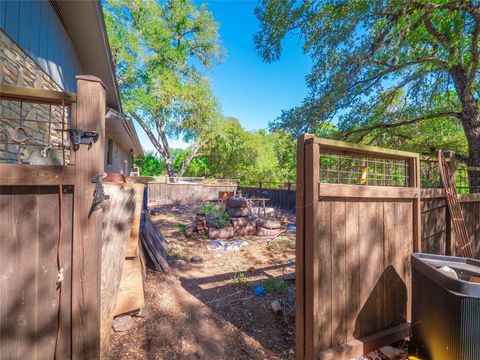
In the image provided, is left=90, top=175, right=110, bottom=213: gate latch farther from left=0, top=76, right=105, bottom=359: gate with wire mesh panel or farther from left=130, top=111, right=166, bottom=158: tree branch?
left=130, top=111, right=166, bottom=158: tree branch

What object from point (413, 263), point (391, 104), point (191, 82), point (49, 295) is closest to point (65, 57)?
point (49, 295)

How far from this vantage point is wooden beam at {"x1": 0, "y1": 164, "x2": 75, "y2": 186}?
1.17 metres

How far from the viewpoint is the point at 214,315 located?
8.59 ft

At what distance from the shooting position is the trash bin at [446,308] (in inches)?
56.7

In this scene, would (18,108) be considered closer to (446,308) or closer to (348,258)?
(348,258)

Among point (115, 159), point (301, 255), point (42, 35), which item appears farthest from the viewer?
point (115, 159)

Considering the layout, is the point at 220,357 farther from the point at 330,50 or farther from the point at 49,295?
the point at 330,50

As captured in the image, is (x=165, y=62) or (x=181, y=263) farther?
(x=165, y=62)

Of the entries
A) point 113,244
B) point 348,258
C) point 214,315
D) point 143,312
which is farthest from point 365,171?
point 143,312

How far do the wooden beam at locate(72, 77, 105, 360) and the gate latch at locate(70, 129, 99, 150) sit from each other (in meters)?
0.02

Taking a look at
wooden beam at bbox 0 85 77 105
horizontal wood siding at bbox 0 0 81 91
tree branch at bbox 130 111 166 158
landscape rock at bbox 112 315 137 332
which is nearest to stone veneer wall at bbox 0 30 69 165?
horizontal wood siding at bbox 0 0 81 91

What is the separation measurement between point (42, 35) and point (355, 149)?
16.4 ft

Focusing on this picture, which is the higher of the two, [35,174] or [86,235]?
[35,174]

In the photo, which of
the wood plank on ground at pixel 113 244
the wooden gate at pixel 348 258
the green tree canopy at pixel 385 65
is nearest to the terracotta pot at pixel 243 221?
the green tree canopy at pixel 385 65
